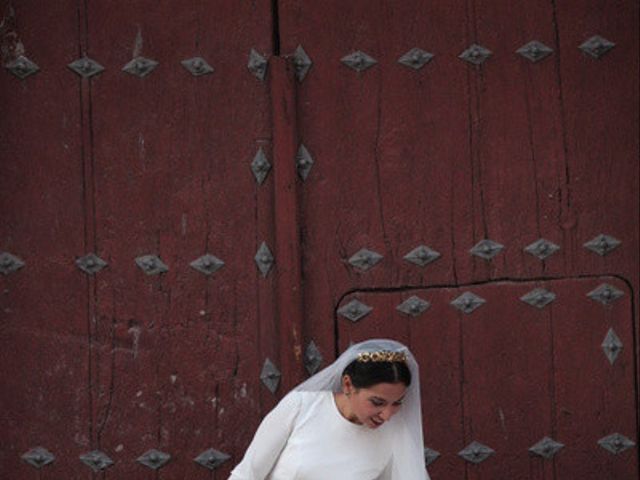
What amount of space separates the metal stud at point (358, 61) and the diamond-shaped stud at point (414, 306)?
0.70 metres

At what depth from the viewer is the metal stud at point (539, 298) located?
13.7 feet

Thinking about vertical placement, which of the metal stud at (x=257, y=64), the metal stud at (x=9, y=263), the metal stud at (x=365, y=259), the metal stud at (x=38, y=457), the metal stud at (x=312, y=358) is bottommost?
the metal stud at (x=38, y=457)

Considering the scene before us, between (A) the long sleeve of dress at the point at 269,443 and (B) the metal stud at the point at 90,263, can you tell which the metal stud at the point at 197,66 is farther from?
(A) the long sleeve of dress at the point at 269,443

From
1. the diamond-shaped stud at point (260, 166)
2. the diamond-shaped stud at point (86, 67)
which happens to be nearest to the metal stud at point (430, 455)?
the diamond-shaped stud at point (260, 166)

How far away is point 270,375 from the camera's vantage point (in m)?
4.10

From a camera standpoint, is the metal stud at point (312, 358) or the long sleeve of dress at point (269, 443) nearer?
the long sleeve of dress at point (269, 443)

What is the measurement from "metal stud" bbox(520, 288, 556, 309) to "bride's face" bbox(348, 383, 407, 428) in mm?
966

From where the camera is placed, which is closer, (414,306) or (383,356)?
(383,356)

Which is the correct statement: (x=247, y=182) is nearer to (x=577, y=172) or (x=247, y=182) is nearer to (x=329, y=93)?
(x=329, y=93)

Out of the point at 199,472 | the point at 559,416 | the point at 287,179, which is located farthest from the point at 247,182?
the point at 559,416

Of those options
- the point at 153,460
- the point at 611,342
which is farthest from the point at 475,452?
the point at 153,460

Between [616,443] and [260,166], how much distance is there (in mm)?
1346

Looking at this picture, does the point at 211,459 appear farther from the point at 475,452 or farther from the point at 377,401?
the point at 377,401

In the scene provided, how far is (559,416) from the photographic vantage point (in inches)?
165
